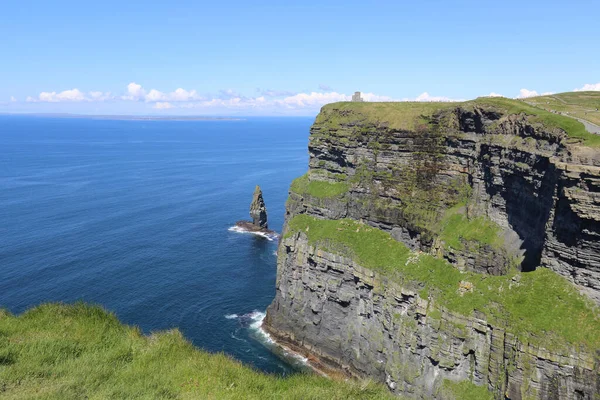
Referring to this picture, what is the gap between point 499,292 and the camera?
38.7m

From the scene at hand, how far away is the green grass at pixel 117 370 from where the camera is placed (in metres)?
19.9

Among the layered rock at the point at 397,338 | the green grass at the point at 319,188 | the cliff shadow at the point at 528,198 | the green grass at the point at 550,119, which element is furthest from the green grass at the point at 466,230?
the green grass at the point at 319,188

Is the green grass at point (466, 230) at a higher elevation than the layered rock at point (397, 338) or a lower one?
higher

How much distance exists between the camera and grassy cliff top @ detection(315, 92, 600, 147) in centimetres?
3912

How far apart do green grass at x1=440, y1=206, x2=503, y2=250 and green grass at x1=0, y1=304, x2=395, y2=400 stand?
88.3 ft

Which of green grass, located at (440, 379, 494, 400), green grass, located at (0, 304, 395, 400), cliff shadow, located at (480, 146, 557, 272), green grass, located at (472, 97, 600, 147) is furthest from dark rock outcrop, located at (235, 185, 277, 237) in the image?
green grass, located at (0, 304, 395, 400)

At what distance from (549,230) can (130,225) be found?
8783 centimetres

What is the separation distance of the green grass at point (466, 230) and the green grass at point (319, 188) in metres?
16.0

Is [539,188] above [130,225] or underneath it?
above

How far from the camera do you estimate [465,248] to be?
151ft

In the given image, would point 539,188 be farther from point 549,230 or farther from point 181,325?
point 181,325

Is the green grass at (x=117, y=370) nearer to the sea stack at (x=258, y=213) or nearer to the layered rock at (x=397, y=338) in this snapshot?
the layered rock at (x=397, y=338)

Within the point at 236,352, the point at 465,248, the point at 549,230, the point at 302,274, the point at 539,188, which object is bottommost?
the point at 236,352

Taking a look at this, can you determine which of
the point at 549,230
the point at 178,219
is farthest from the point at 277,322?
the point at 178,219
